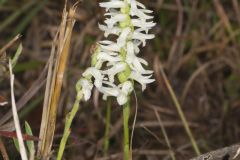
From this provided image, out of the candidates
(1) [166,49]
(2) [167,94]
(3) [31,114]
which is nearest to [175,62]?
(1) [166,49]

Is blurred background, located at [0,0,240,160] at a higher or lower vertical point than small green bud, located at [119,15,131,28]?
lower

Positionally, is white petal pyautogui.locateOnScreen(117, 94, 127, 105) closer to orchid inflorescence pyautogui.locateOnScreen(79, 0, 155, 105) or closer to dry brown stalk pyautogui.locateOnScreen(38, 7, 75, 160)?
orchid inflorescence pyautogui.locateOnScreen(79, 0, 155, 105)

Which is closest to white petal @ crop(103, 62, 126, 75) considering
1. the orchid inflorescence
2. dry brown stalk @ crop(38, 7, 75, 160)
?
A: the orchid inflorescence

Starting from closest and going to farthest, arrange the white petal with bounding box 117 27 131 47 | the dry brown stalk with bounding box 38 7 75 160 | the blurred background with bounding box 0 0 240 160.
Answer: the white petal with bounding box 117 27 131 47 < the dry brown stalk with bounding box 38 7 75 160 < the blurred background with bounding box 0 0 240 160

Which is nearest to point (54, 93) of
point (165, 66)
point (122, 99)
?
point (122, 99)

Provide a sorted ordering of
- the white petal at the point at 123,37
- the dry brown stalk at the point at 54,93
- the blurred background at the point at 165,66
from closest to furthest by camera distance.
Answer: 1. the white petal at the point at 123,37
2. the dry brown stalk at the point at 54,93
3. the blurred background at the point at 165,66

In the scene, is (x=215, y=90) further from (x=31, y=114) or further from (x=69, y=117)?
(x=69, y=117)

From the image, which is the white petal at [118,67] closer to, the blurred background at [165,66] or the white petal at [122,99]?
the white petal at [122,99]

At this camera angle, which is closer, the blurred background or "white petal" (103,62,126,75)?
"white petal" (103,62,126,75)

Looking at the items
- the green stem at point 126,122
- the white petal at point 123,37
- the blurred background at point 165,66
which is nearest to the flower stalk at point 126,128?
the green stem at point 126,122
